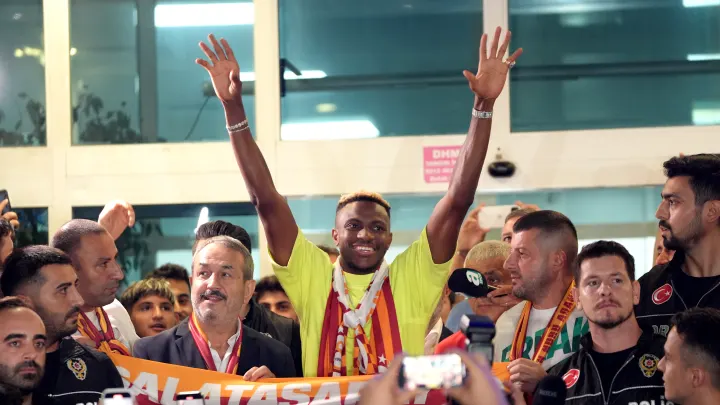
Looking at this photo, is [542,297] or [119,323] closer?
[542,297]

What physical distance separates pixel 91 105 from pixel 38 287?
4029 millimetres

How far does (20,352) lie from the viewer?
3.64 metres

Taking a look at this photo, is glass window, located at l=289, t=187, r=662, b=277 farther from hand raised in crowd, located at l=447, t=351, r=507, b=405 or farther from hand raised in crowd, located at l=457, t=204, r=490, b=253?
hand raised in crowd, located at l=447, t=351, r=507, b=405

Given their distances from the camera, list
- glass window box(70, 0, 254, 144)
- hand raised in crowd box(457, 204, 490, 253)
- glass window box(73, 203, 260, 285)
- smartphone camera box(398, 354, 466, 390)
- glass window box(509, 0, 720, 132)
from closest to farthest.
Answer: smartphone camera box(398, 354, 466, 390), hand raised in crowd box(457, 204, 490, 253), glass window box(509, 0, 720, 132), glass window box(73, 203, 260, 285), glass window box(70, 0, 254, 144)

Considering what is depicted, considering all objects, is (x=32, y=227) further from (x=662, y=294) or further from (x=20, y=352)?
(x=662, y=294)

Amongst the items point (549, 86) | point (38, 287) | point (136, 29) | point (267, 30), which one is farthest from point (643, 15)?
point (38, 287)

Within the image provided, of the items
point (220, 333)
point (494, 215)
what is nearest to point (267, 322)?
point (220, 333)

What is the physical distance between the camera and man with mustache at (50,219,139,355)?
14.7 ft

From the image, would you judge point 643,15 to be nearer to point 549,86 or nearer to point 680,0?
point 680,0

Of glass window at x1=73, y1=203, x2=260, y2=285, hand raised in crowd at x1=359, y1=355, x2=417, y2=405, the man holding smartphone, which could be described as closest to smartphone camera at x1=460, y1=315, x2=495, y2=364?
hand raised in crowd at x1=359, y1=355, x2=417, y2=405

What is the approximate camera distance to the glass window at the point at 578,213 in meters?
7.25

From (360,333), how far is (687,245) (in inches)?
57.4

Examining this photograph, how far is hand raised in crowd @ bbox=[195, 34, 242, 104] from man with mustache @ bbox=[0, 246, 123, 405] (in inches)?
37.6

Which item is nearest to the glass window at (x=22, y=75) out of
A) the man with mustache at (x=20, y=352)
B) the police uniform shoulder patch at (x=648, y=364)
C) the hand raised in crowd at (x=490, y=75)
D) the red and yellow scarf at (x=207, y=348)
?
the red and yellow scarf at (x=207, y=348)
